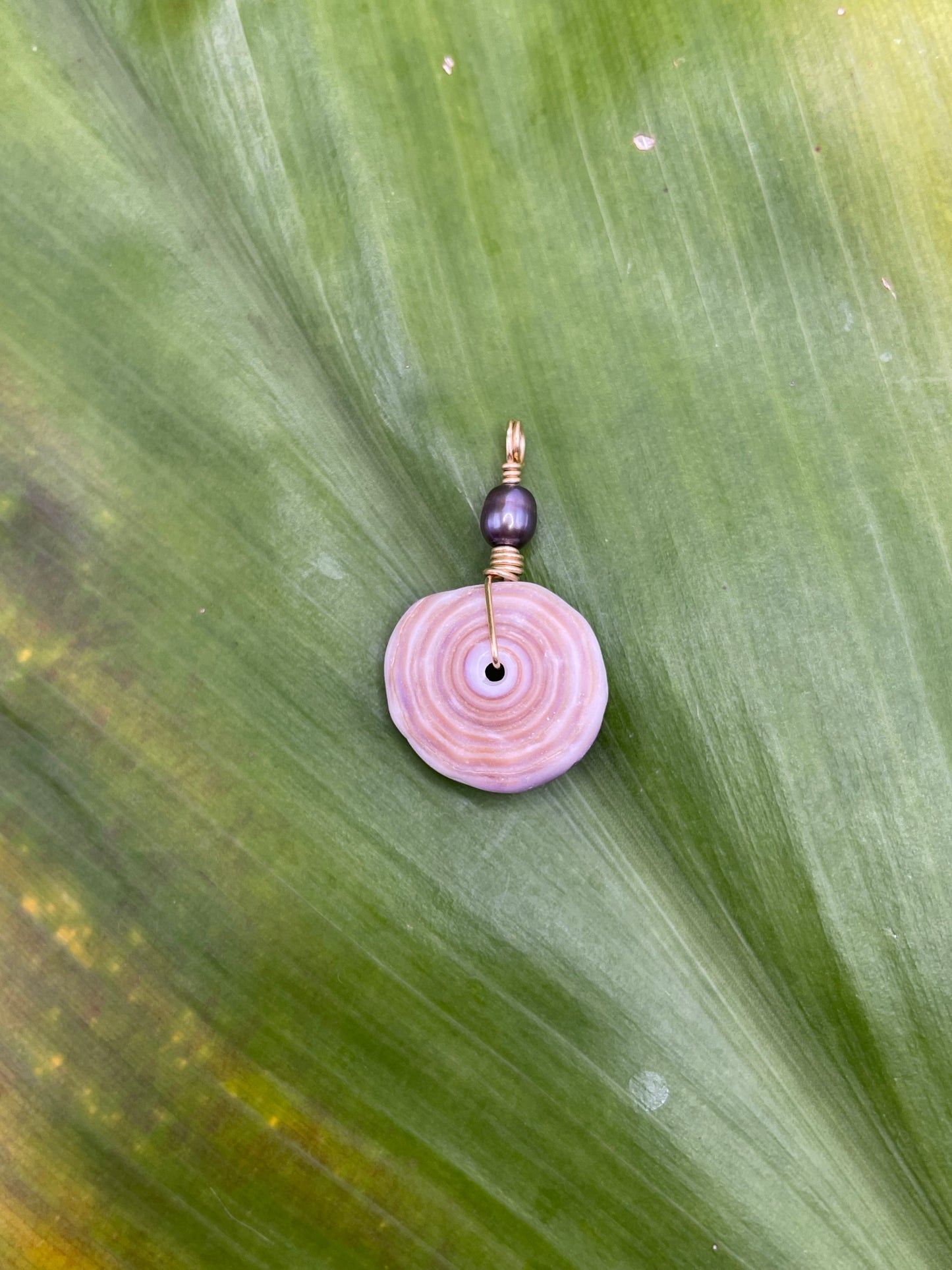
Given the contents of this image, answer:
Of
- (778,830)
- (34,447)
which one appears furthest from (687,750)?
(34,447)

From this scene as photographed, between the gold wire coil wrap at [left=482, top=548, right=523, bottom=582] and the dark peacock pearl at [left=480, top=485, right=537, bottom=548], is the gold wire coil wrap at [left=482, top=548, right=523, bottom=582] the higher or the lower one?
the lower one

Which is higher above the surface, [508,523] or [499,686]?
[508,523]

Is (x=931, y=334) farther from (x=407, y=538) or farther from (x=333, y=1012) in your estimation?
(x=333, y=1012)

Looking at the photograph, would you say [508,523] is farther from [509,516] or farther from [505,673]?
[505,673]

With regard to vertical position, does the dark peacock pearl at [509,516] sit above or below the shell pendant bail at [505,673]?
above

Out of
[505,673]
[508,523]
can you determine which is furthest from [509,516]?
[505,673]
